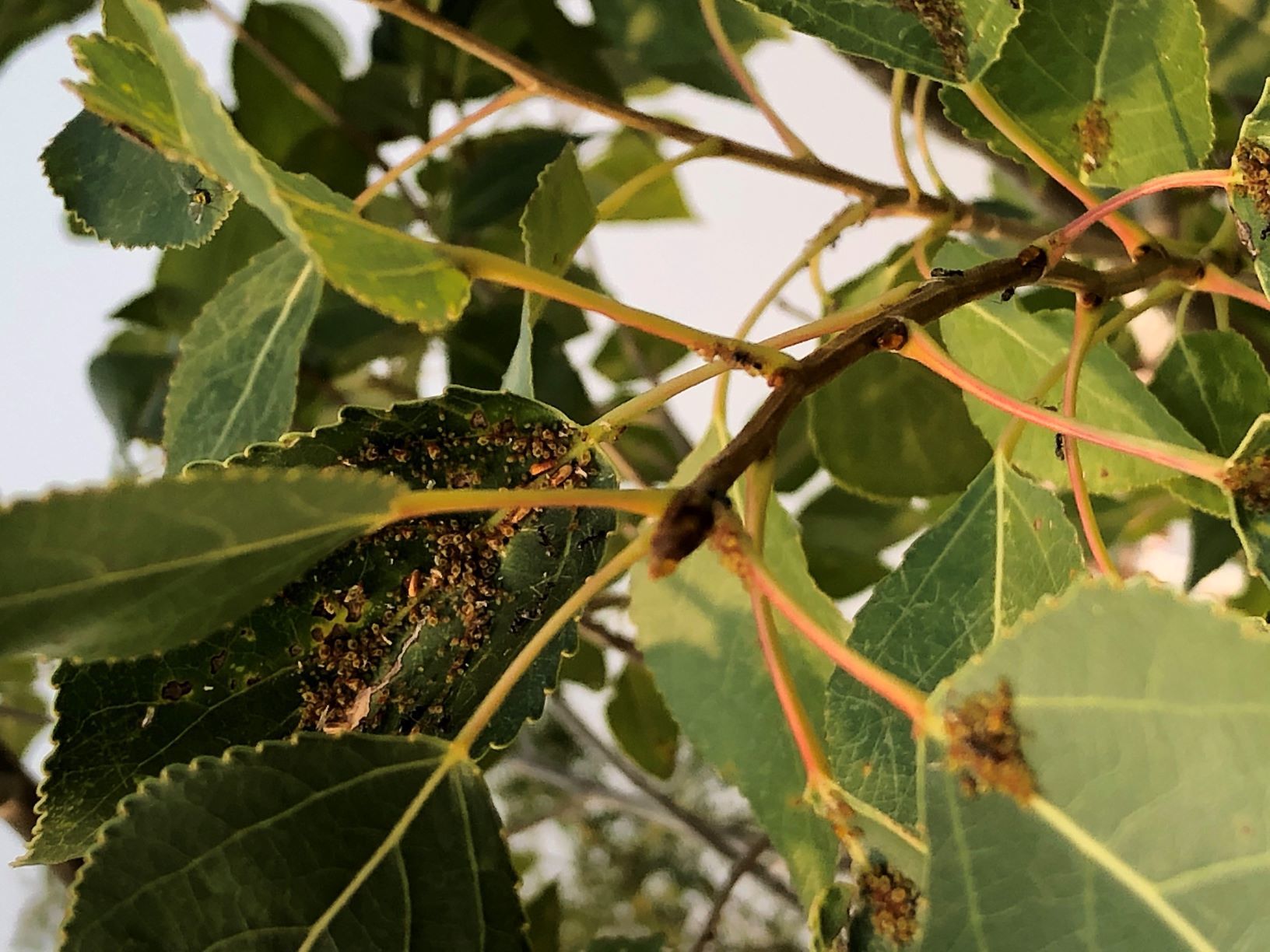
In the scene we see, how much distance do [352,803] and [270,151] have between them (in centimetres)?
49

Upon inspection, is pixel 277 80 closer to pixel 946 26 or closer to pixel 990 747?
pixel 946 26

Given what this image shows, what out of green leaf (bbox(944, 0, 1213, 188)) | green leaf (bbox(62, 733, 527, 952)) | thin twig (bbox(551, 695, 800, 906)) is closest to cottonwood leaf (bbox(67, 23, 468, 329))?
green leaf (bbox(62, 733, 527, 952))

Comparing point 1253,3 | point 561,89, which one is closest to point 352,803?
point 561,89

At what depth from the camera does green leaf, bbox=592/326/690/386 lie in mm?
736

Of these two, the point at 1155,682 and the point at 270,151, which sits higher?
the point at 270,151

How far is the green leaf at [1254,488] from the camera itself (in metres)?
0.23

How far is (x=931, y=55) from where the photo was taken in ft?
0.97

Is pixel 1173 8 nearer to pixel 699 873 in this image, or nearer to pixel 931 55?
pixel 931 55

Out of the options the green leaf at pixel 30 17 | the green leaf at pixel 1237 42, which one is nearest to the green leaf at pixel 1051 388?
Answer: the green leaf at pixel 1237 42

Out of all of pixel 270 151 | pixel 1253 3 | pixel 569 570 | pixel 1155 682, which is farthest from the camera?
pixel 270 151

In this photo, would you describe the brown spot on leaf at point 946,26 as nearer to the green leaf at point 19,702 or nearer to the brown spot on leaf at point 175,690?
the brown spot on leaf at point 175,690

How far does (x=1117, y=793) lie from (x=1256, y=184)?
6.7 inches

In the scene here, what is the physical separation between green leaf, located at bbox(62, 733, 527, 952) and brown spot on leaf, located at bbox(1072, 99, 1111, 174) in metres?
0.27

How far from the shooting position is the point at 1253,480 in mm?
229
